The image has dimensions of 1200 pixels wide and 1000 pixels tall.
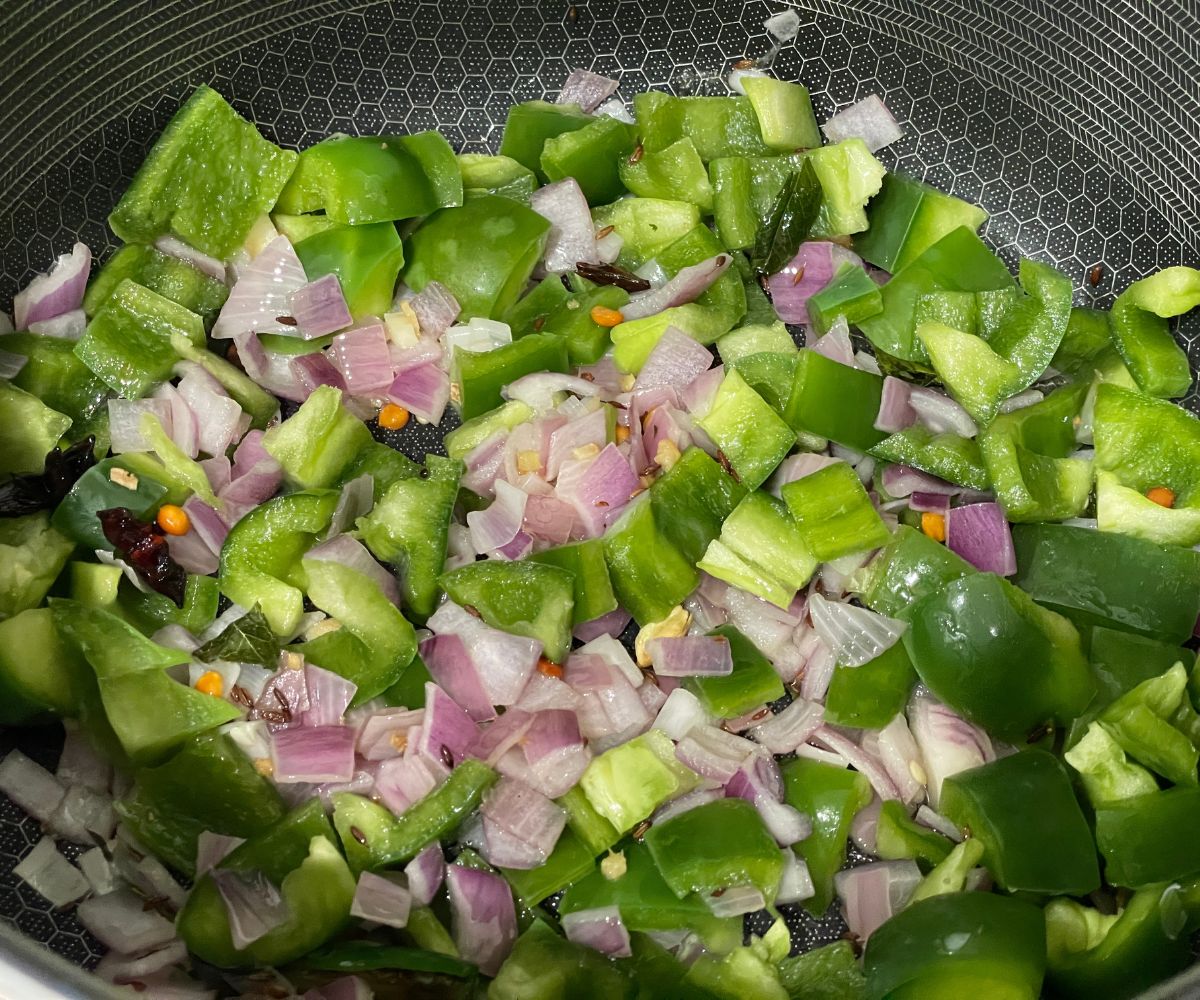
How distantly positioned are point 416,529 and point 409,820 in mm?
512

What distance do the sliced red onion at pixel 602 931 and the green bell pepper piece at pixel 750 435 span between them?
0.82 metres

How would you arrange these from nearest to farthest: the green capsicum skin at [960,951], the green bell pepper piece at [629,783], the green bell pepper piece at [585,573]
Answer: the green capsicum skin at [960,951], the green bell pepper piece at [629,783], the green bell pepper piece at [585,573]

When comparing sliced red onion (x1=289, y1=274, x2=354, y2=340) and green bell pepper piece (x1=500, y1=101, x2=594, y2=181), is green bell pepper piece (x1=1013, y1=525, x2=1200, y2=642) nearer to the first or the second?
green bell pepper piece (x1=500, y1=101, x2=594, y2=181)

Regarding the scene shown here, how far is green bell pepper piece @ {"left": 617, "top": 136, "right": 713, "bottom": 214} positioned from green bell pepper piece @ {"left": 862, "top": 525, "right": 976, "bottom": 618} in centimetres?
85

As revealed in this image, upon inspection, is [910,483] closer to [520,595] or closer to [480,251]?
[520,595]

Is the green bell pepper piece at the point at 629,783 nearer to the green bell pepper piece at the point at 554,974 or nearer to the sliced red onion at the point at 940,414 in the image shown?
the green bell pepper piece at the point at 554,974

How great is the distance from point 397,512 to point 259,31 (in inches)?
43.9

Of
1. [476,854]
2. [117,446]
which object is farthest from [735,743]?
[117,446]

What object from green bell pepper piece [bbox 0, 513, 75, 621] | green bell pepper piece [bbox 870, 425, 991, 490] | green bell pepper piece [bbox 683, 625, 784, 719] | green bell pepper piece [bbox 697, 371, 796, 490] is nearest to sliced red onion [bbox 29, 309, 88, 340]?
green bell pepper piece [bbox 0, 513, 75, 621]

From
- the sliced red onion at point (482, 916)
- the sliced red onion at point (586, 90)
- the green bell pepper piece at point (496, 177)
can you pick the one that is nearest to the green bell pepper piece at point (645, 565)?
the sliced red onion at point (482, 916)

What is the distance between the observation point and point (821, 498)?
6.43 ft

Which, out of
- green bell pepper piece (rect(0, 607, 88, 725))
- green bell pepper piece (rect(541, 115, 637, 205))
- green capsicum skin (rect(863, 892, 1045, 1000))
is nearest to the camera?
green capsicum skin (rect(863, 892, 1045, 1000))

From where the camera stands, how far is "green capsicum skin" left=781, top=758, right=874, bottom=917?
71.6 inches

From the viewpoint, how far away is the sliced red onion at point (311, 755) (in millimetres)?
1777
